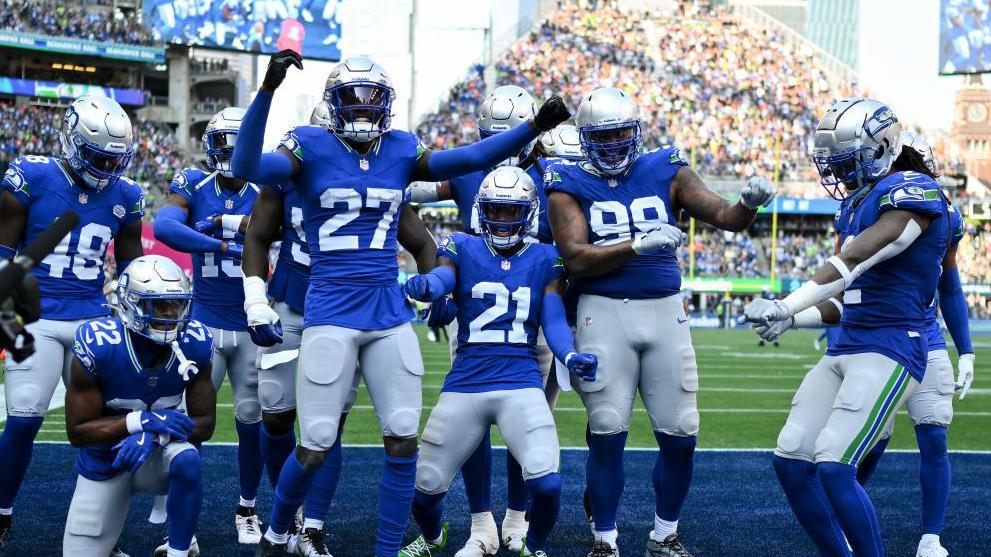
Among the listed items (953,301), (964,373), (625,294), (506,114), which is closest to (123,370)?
(625,294)

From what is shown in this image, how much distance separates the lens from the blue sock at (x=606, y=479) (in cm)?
491

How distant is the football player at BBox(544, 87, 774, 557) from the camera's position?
492 centimetres

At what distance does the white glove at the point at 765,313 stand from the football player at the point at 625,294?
101 cm

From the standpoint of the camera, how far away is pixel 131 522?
569 cm

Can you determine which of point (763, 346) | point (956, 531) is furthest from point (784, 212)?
point (956, 531)

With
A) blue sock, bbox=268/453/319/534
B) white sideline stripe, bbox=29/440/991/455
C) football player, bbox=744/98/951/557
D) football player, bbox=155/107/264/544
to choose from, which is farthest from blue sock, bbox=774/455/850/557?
white sideline stripe, bbox=29/440/991/455

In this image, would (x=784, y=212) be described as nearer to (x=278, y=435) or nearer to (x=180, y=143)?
(x=180, y=143)

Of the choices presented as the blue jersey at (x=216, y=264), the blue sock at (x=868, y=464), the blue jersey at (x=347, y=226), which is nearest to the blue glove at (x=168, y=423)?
the blue jersey at (x=347, y=226)

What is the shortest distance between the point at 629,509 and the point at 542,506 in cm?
172

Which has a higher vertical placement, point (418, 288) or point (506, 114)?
point (506, 114)

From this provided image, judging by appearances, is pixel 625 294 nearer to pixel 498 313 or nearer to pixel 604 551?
pixel 498 313

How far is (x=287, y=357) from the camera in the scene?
201 inches

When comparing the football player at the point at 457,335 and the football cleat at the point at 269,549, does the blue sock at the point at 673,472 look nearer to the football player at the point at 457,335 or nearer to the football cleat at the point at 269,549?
the football player at the point at 457,335

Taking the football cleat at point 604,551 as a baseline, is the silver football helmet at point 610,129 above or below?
above
